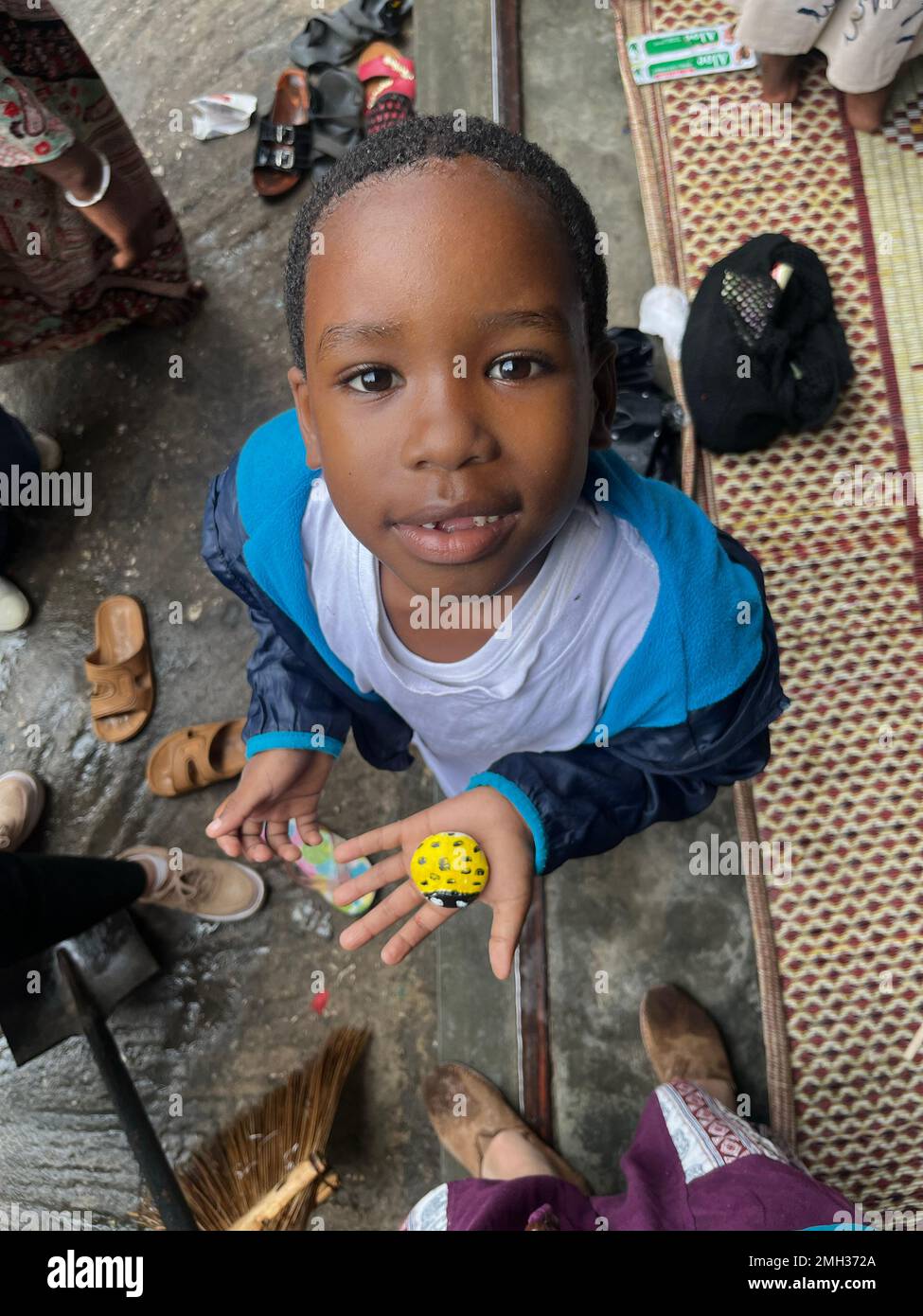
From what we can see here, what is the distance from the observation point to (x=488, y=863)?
1127mm

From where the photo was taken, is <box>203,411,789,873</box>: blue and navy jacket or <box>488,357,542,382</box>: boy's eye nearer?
<box>488,357,542,382</box>: boy's eye

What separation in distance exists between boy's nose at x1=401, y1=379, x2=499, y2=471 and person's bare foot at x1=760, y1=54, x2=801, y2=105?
2.03 metres

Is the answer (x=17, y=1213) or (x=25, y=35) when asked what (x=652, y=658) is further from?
(x=17, y=1213)

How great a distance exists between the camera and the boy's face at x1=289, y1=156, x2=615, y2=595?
747 mm

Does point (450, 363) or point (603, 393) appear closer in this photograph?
point (450, 363)

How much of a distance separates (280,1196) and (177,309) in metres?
2.14

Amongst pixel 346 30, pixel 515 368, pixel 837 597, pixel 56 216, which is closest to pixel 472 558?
pixel 515 368

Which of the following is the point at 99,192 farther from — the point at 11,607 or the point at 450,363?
the point at 450,363

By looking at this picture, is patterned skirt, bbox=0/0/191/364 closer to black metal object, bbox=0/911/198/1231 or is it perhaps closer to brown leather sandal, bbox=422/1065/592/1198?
black metal object, bbox=0/911/198/1231

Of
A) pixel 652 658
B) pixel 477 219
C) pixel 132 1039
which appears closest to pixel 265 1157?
pixel 132 1039

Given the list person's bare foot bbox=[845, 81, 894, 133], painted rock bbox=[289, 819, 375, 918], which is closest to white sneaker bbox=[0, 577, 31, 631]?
painted rock bbox=[289, 819, 375, 918]

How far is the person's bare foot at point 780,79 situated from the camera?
2.24 m

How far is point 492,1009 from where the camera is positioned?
80.0 inches

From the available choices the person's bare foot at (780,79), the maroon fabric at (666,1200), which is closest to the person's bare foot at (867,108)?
the person's bare foot at (780,79)
